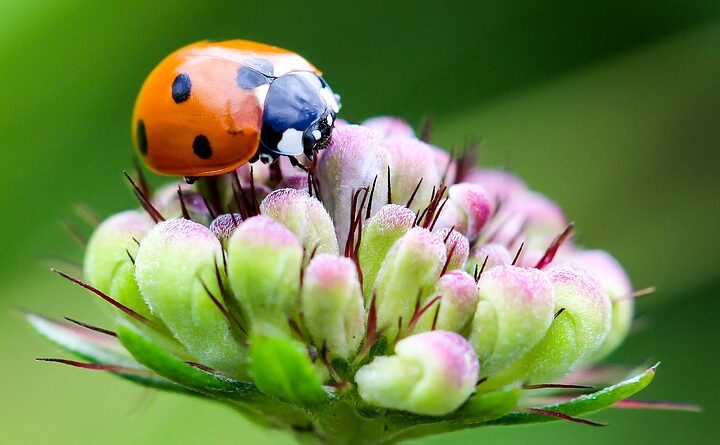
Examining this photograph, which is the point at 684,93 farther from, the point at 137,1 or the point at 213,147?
the point at 213,147

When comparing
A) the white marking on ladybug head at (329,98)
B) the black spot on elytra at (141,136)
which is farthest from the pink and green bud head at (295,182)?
the black spot on elytra at (141,136)

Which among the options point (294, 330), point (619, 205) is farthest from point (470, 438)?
point (294, 330)

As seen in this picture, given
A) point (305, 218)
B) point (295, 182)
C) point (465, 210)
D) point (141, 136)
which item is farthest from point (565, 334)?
point (141, 136)

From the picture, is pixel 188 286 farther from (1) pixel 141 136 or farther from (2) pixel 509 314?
(2) pixel 509 314

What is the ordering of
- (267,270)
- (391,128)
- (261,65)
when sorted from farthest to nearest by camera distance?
(391,128) → (261,65) → (267,270)

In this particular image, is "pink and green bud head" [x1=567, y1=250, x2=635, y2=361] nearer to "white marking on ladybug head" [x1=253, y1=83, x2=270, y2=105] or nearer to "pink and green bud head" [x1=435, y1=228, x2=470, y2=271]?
"pink and green bud head" [x1=435, y1=228, x2=470, y2=271]

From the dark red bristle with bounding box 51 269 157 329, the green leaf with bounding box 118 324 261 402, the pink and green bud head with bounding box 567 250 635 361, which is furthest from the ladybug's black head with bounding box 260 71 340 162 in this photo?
the pink and green bud head with bounding box 567 250 635 361
